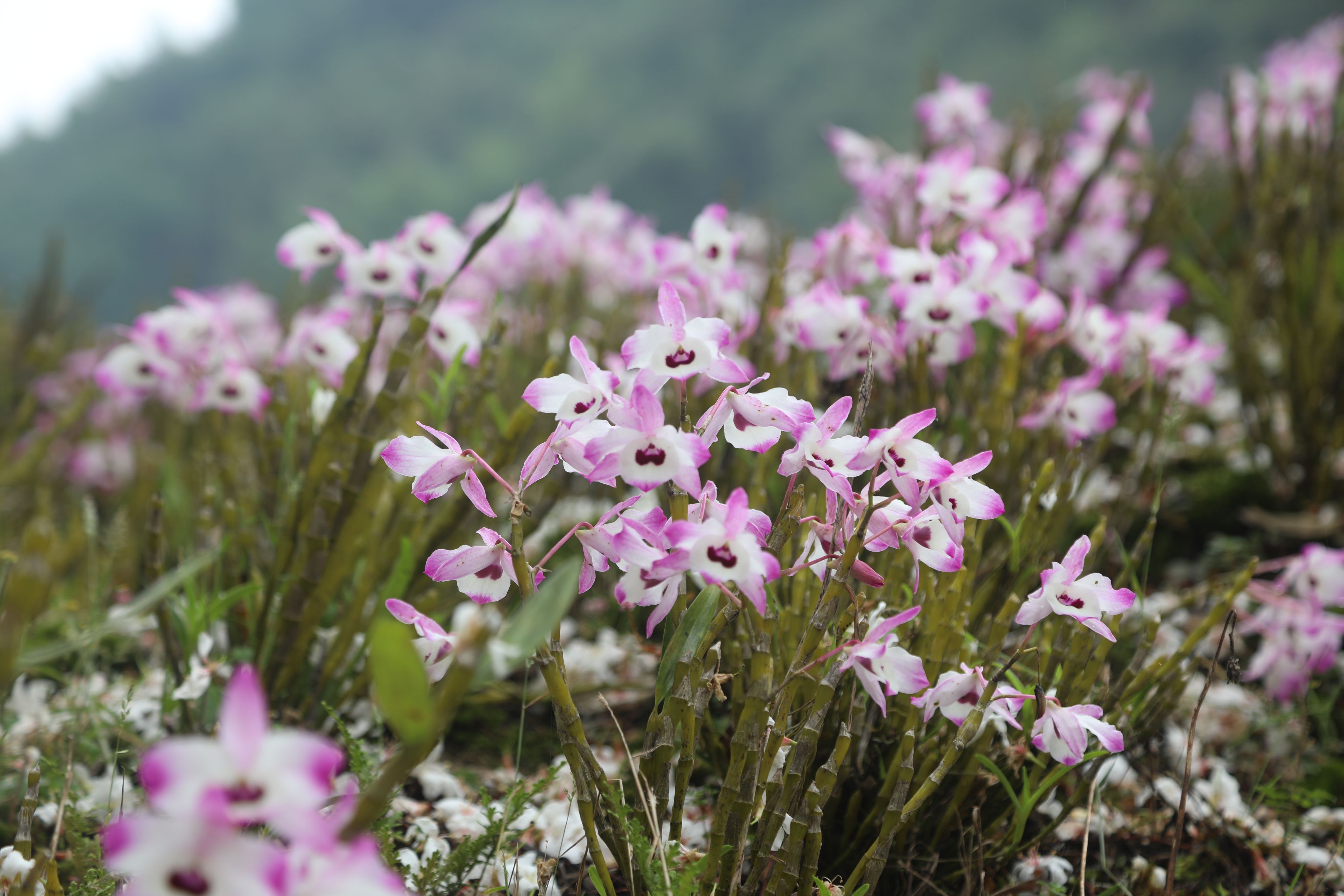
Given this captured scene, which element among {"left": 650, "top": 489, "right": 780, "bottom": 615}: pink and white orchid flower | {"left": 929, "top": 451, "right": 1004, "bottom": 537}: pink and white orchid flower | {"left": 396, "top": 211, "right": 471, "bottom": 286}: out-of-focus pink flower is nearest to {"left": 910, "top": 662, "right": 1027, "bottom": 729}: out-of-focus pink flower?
{"left": 929, "top": 451, "right": 1004, "bottom": 537}: pink and white orchid flower

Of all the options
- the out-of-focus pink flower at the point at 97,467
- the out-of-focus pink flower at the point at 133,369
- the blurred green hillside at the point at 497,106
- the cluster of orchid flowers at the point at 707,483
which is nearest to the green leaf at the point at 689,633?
the cluster of orchid flowers at the point at 707,483

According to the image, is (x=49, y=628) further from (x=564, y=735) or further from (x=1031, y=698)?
(x=1031, y=698)

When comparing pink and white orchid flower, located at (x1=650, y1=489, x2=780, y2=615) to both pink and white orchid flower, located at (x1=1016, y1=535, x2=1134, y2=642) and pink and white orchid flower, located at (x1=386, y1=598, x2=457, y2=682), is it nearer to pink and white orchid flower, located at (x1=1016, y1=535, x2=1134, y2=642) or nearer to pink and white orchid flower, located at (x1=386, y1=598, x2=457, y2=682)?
pink and white orchid flower, located at (x1=386, y1=598, x2=457, y2=682)

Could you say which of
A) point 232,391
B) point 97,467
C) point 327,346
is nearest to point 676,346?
point 327,346

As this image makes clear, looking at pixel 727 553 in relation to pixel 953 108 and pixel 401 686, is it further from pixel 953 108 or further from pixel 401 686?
pixel 953 108

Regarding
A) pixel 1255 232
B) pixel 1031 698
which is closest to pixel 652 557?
pixel 1031 698
